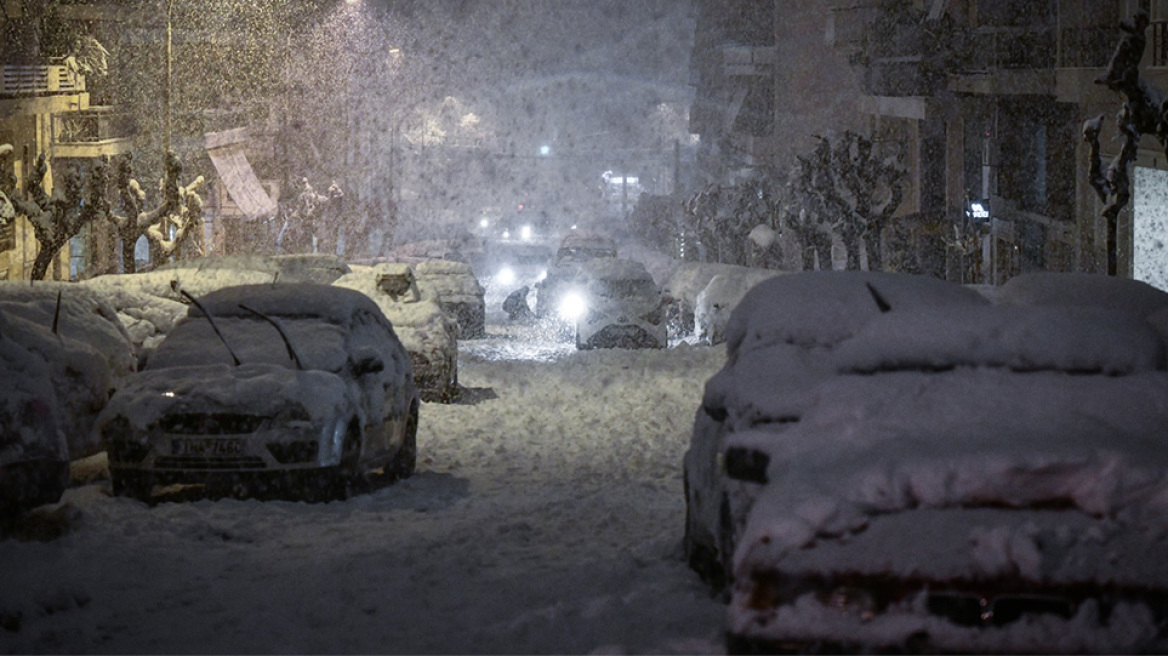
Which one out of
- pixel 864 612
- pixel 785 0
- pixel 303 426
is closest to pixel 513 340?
pixel 303 426

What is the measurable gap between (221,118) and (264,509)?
46.4m

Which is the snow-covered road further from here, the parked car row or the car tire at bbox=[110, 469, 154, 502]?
the parked car row

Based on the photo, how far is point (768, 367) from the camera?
5.59m

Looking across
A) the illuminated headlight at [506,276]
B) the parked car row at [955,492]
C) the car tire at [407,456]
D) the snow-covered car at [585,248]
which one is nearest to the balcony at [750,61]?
the illuminated headlight at [506,276]

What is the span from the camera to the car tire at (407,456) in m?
10.3

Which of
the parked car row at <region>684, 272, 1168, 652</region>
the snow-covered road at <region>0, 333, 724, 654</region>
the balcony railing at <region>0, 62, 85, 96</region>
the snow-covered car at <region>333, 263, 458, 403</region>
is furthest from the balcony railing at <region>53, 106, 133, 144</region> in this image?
the parked car row at <region>684, 272, 1168, 652</region>

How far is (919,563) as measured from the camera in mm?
4043

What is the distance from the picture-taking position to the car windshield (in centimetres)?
969

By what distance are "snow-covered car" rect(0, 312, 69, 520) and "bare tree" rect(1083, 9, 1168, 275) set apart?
11518mm

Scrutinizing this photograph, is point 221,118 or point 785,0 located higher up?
point 785,0

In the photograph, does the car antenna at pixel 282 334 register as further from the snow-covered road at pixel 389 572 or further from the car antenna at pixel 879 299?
the car antenna at pixel 879 299

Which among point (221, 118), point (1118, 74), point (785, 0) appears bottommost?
point (1118, 74)

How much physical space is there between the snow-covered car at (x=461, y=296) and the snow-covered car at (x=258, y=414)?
16503mm

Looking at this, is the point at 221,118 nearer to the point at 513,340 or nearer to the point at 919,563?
the point at 513,340
